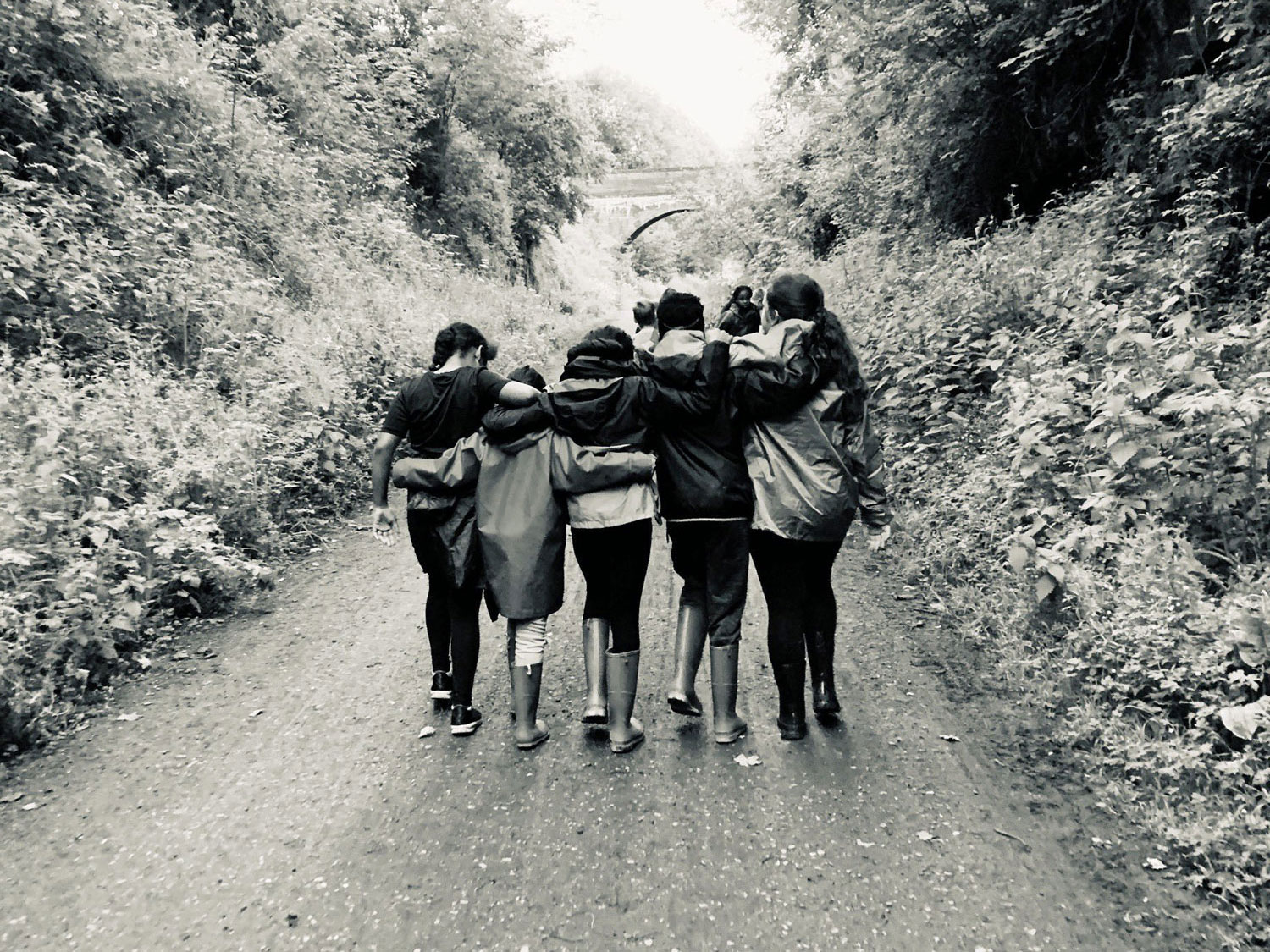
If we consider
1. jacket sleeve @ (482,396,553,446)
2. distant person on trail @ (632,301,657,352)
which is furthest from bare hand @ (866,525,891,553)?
jacket sleeve @ (482,396,553,446)

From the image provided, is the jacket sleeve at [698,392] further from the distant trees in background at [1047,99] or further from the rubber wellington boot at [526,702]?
the distant trees in background at [1047,99]

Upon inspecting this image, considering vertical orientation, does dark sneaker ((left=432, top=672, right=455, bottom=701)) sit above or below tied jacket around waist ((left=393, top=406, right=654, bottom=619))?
below

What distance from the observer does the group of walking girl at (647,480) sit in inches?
157

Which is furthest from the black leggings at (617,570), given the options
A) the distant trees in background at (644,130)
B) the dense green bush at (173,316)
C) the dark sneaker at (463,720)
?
the distant trees in background at (644,130)

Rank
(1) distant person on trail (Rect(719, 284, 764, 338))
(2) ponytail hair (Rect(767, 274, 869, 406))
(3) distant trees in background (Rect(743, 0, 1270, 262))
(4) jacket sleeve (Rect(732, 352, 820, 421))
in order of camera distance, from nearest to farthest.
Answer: (4) jacket sleeve (Rect(732, 352, 820, 421)) → (2) ponytail hair (Rect(767, 274, 869, 406)) → (1) distant person on trail (Rect(719, 284, 764, 338)) → (3) distant trees in background (Rect(743, 0, 1270, 262))

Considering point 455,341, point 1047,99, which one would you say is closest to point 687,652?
point 455,341

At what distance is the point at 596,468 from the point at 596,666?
1.01 meters

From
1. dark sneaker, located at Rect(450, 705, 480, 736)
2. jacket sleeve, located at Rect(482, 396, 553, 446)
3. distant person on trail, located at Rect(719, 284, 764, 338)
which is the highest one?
distant person on trail, located at Rect(719, 284, 764, 338)

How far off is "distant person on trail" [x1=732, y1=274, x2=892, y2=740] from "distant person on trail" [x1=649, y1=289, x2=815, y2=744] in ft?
0.29

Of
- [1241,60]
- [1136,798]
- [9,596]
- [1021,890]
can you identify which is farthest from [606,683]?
[1241,60]

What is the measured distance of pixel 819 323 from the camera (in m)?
3.98

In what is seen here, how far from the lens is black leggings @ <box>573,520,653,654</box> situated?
161 inches

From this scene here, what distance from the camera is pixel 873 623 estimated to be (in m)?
5.59

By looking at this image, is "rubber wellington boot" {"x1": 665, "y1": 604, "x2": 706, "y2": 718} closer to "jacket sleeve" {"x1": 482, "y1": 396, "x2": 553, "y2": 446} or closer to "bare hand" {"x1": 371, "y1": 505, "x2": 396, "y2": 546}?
"jacket sleeve" {"x1": 482, "y1": 396, "x2": 553, "y2": 446}
